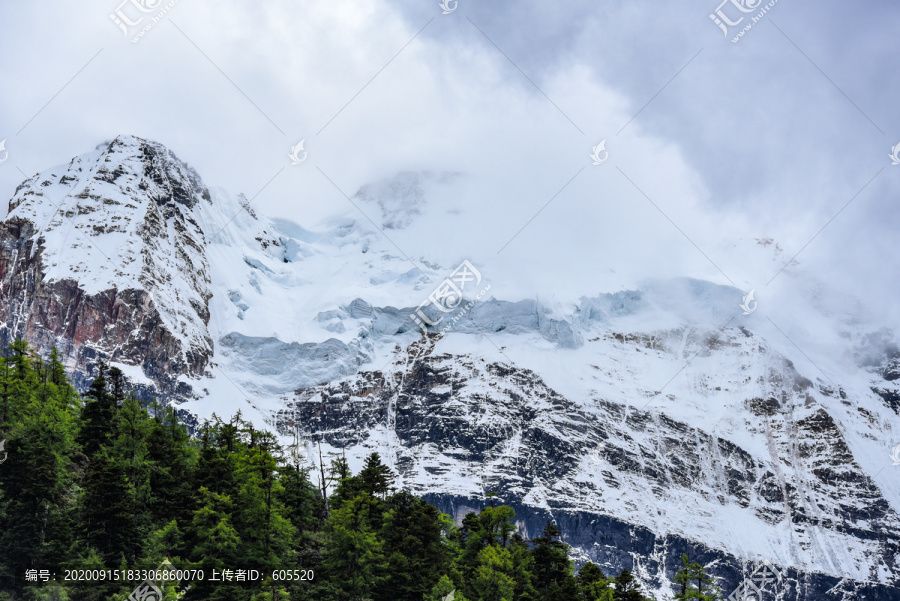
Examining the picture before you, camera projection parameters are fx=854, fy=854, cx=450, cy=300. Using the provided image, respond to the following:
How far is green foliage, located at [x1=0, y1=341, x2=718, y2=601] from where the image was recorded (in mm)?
54375

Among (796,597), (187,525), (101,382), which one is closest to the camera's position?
(187,525)

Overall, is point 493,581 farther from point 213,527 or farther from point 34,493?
point 34,493

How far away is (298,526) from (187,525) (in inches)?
660

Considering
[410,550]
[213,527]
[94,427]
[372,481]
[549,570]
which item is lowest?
[549,570]

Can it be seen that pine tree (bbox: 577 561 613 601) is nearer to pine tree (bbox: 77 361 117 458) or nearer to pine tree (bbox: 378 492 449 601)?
pine tree (bbox: 378 492 449 601)

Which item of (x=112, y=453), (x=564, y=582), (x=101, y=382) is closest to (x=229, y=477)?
(x=112, y=453)

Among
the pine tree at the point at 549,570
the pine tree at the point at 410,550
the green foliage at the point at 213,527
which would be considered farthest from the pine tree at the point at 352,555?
the pine tree at the point at 549,570

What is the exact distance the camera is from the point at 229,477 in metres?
62.4

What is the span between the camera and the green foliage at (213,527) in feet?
178

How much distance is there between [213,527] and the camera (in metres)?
56.3

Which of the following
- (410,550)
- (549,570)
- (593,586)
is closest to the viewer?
(410,550)

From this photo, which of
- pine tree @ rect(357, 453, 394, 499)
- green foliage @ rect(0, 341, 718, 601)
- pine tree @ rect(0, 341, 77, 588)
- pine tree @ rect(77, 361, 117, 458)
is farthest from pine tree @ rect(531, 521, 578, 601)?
pine tree @ rect(0, 341, 77, 588)

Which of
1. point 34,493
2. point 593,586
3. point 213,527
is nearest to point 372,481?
point 213,527

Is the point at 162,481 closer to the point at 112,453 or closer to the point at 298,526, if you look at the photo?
the point at 112,453
